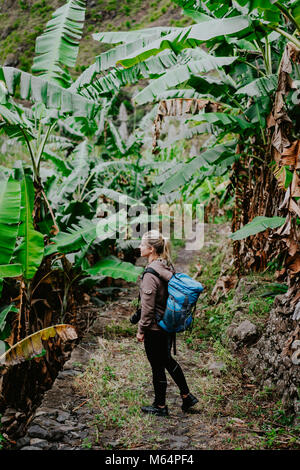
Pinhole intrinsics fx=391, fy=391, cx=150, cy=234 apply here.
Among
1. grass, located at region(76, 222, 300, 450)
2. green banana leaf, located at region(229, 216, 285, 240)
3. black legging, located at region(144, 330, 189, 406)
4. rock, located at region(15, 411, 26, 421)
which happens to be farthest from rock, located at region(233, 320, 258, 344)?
rock, located at region(15, 411, 26, 421)

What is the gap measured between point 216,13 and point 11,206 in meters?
3.23

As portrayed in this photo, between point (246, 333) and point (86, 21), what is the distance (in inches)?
702

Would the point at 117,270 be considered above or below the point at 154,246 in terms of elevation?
below

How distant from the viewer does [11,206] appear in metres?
3.44

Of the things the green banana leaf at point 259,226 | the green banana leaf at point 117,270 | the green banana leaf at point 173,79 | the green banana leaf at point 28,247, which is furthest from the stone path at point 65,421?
the green banana leaf at point 173,79

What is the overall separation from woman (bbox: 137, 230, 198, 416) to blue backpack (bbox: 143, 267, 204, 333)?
0.41 feet

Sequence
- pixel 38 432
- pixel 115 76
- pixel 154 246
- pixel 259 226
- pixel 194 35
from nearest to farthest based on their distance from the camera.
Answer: pixel 38 432 < pixel 154 246 < pixel 194 35 < pixel 259 226 < pixel 115 76

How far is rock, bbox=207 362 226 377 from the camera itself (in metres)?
4.05

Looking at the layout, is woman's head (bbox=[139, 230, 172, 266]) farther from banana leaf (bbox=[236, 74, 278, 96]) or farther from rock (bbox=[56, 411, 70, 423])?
banana leaf (bbox=[236, 74, 278, 96])

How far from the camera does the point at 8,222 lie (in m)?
3.35

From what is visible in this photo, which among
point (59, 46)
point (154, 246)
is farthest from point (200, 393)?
point (59, 46)

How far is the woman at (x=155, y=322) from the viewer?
319 centimetres

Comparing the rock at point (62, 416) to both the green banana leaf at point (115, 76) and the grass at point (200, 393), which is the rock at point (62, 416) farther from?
the green banana leaf at point (115, 76)

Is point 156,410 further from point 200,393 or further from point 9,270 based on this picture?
point 9,270
